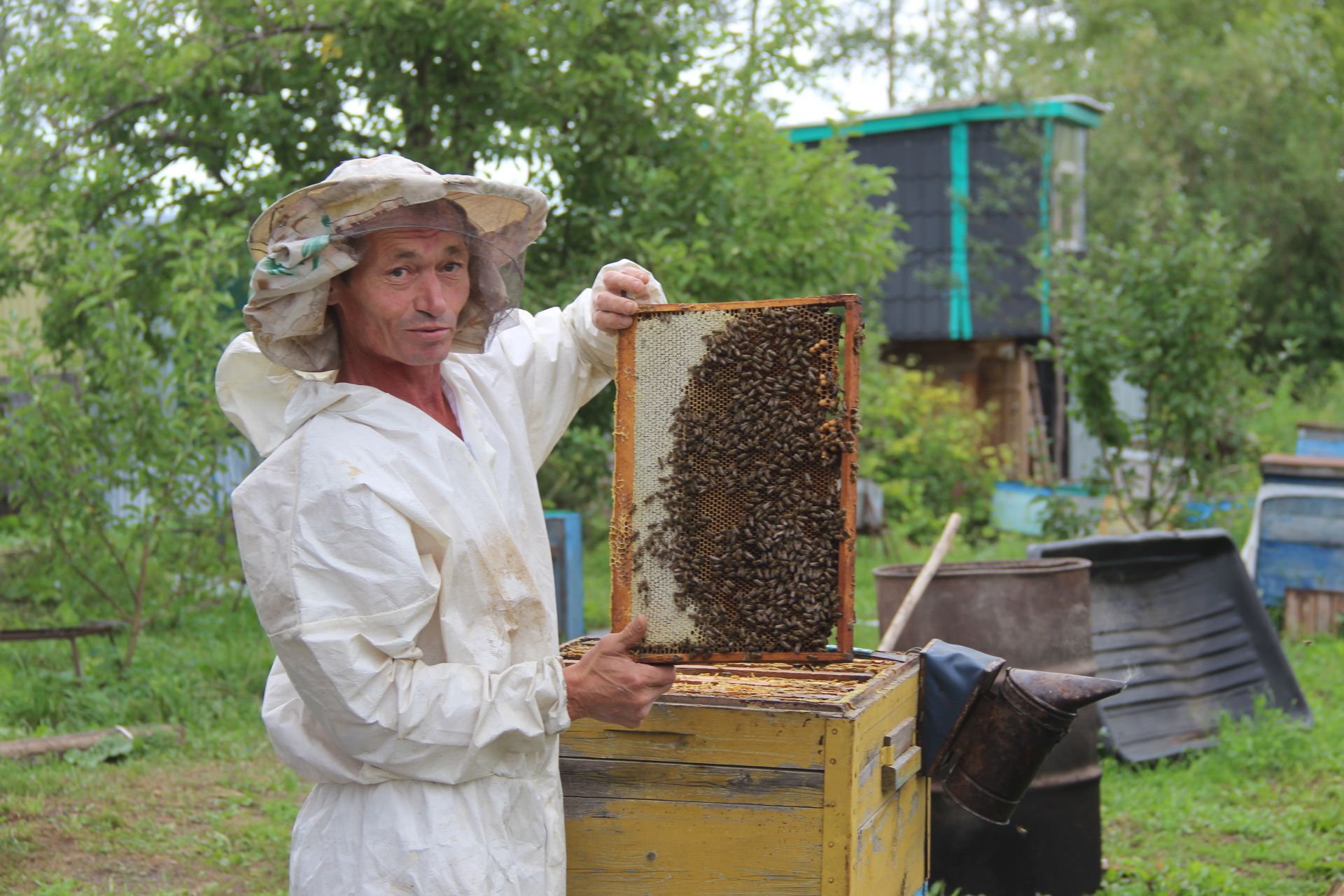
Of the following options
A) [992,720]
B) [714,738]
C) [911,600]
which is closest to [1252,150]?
[911,600]

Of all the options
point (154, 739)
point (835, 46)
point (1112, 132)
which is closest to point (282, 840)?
point (154, 739)

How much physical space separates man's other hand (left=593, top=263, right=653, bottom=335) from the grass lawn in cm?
284

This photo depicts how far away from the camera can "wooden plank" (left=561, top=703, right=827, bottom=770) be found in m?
2.62

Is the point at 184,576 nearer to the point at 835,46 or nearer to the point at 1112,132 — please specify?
the point at 1112,132

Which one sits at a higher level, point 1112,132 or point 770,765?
point 1112,132

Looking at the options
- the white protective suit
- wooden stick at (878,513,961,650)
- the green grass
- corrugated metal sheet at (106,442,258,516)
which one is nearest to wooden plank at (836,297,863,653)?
the white protective suit

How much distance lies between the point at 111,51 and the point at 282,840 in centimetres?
483

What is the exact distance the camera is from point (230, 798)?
5.27 meters

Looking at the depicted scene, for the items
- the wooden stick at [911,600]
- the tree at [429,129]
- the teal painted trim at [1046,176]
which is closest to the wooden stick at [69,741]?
the tree at [429,129]

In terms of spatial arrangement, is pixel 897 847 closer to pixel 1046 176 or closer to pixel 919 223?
pixel 1046 176

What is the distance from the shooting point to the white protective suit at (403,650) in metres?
2.13

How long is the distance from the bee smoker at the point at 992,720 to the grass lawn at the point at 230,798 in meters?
1.42

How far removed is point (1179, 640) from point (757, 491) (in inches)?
182

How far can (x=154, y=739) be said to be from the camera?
587cm
